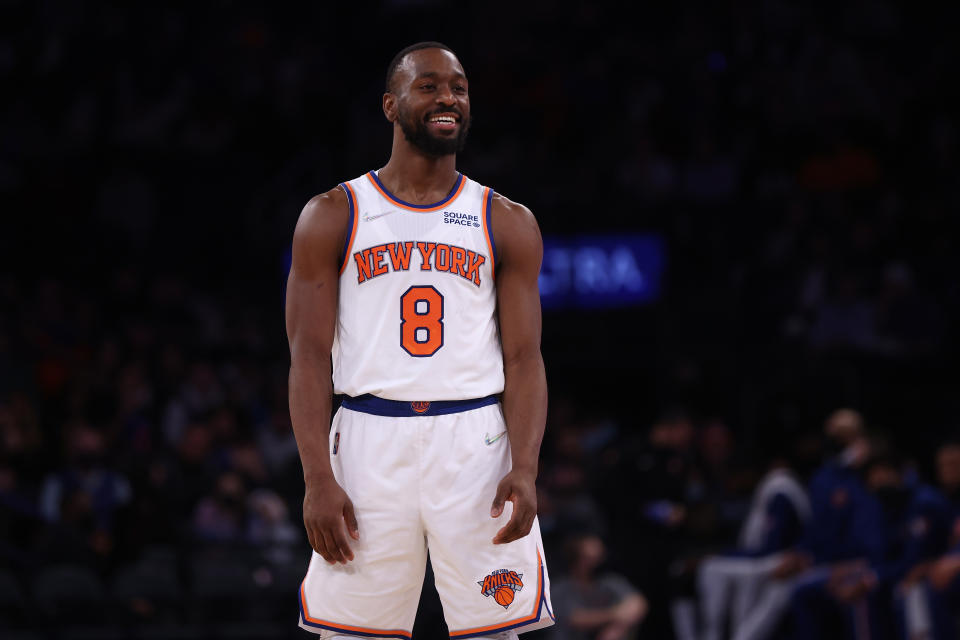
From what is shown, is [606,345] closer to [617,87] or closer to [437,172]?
[617,87]

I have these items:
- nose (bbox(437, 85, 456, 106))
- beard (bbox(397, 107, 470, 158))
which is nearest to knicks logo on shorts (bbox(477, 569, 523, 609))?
beard (bbox(397, 107, 470, 158))

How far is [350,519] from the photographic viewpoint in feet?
12.5

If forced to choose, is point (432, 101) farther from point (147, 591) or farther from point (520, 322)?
point (147, 591)

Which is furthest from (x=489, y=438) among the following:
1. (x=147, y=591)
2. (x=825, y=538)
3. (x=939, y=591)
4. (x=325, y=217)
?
(x=825, y=538)

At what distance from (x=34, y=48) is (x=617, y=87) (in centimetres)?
606

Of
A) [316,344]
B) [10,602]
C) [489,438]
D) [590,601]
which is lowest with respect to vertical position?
[590,601]

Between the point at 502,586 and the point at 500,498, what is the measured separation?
0.85 ft

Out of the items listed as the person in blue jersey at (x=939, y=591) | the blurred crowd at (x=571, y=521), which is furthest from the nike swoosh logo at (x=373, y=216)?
the person in blue jersey at (x=939, y=591)

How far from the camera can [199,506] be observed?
31.1 ft

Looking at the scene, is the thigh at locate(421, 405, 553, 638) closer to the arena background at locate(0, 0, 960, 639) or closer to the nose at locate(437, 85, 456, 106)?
the nose at locate(437, 85, 456, 106)

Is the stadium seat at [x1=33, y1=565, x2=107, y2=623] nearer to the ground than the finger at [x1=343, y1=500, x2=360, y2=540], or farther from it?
nearer to the ground

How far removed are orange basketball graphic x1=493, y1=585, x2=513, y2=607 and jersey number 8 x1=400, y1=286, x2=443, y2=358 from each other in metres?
0.71

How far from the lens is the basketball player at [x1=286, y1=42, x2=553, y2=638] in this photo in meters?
3.83

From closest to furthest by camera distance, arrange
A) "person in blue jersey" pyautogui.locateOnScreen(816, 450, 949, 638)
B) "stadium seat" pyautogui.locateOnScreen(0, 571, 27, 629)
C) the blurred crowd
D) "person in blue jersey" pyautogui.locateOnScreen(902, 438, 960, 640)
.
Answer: "stadium seat" pyautogui.locateOnScreen(0, 571, 27, 629)
"person in blue jersey" pyautogui.locateOnScreen(902, 438, 960, 640)
the blurred crowd
"person in blue jersey" pyautogui.locateOnScreen(816, 450, 949, 638)
